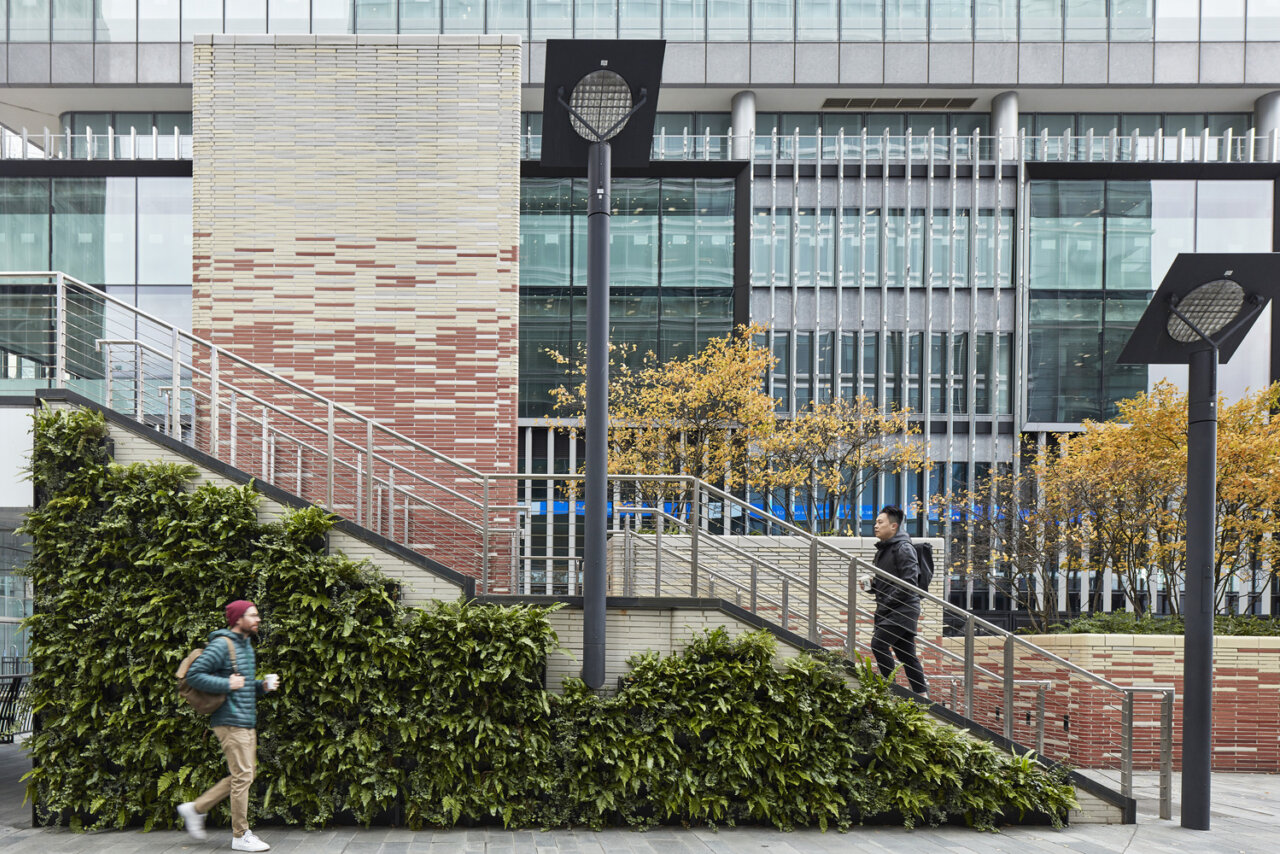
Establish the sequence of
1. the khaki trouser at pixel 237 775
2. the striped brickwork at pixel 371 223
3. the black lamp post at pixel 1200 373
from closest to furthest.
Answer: the khaki trouser at pixel 237 775 < the black lamp post at pixel 1200 373 < the striped brickwork at pixel 371 223

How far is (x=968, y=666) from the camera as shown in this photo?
31.0ft

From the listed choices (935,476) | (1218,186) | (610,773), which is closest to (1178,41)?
(1218,186)

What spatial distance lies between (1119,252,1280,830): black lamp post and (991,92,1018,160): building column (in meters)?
25.0

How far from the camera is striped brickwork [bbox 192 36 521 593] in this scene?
38.9 ft

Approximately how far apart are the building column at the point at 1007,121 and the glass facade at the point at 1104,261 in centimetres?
224

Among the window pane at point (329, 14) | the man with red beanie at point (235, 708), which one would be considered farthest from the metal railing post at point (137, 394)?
the window pane at point (329, 14)

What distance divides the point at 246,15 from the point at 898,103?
22.0 metres

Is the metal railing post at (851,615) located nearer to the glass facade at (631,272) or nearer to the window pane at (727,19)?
the glass facade at (631,272)

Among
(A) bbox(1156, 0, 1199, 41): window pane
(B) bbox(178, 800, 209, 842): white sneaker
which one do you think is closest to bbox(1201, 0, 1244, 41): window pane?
(A) bbox(1156, 0, 1199, 41): window pane

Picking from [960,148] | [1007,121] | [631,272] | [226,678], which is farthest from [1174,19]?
[226,678]

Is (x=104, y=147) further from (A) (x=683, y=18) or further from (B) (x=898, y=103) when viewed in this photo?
(B) (x=898, y=103)

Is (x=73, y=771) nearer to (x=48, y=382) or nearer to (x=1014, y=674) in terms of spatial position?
(x=48, y=382)

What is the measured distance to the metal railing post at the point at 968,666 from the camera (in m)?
9.38

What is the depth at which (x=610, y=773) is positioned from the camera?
28.9 ft
